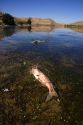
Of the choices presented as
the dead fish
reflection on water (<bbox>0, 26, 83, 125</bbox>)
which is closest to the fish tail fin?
the dead fish

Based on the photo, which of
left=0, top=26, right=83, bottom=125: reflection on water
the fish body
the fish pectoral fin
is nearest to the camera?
left=0, top=26, right=83, bottom=125: reflection on water

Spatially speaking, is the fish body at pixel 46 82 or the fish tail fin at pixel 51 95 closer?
the fish tail fin at pixel 51 95

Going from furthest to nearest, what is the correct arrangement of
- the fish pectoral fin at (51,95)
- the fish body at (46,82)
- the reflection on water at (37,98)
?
the fish body at (46,82) < the fish pectoral fin at (51,95) < the reflection on water at (37,98)

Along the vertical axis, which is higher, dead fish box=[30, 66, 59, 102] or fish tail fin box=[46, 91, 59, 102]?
dead fish box=[30, 66, 59, 102]

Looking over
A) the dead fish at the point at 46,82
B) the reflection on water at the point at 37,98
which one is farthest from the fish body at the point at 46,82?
the reflection on water at the point at 37,98

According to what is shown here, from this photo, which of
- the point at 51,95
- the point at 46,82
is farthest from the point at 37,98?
the point at 46,82

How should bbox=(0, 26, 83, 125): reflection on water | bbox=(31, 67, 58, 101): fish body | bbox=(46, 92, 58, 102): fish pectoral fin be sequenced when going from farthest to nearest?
bbox=(31, 67, 58, 101): fish body < bbox=(46, 92, 58, 102): fish pectoral fin < bbox=(0, 26, 83, 125): reflection on water

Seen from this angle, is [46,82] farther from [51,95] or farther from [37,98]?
[37,98]

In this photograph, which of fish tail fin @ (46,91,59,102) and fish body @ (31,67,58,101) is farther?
fish body @ (31,67,58,101)

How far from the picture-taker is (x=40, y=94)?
13.1 m

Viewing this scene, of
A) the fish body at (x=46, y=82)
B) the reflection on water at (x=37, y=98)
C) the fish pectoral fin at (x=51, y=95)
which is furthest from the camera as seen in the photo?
the fish body at (x=46, y=82)

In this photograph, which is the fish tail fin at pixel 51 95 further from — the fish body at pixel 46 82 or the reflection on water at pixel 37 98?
the reflection on water at pixel 37 98

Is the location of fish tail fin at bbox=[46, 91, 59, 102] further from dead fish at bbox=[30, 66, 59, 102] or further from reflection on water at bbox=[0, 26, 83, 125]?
reflection on water at bbox=[0, 26, 83, 125]

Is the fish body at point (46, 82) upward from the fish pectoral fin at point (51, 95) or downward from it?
upward
